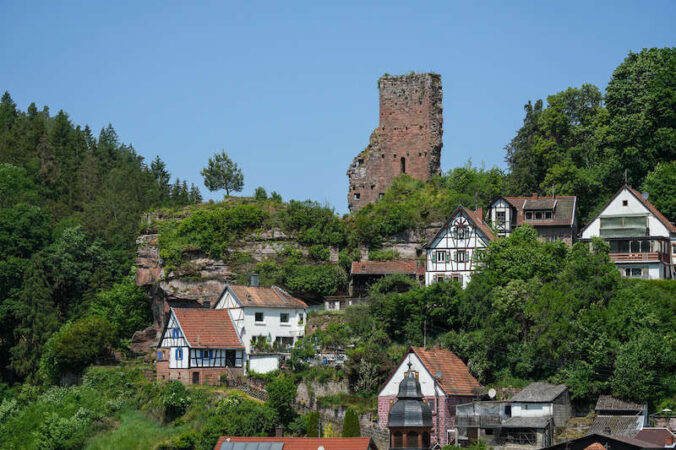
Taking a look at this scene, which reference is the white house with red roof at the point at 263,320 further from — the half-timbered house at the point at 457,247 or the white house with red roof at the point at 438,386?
the white house with red roof at the point at 438,386

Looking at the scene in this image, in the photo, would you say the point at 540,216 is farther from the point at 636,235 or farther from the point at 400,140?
the point at 400,140

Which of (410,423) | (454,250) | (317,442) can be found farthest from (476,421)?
(454,250)

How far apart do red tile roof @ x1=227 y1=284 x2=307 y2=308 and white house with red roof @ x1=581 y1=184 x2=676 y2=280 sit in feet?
57.9

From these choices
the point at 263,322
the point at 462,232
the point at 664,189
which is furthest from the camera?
the point at 664,189

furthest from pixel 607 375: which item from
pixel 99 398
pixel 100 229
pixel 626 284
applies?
pixel 100 229

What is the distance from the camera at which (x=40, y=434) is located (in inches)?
2391

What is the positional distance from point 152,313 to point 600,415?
35.8 meters

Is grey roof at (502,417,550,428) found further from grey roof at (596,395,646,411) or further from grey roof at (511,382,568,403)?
grey roof at (596,395,646,411)

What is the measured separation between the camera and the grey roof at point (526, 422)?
50.8 m

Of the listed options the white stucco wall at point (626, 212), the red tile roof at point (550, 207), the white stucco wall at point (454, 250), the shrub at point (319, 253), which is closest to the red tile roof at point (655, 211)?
the white stucco wall at point (626, 212)

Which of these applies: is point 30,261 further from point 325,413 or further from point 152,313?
point 325,413

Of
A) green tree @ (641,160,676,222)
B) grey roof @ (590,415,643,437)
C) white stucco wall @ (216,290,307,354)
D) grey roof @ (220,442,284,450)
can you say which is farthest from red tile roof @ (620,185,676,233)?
grey roof @ (220,442,284,450)

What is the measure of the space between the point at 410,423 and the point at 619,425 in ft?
38.3

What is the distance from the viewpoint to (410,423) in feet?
142
